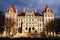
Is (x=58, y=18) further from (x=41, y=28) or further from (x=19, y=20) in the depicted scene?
(x=19, y=20)

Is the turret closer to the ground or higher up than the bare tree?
higher up

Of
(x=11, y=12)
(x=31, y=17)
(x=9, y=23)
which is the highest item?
(x=11, y=12)

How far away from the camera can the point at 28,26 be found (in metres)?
96.5

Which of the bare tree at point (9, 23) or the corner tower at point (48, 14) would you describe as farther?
the corner tower at point (48, 14)

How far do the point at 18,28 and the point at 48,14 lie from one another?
15.8 meters

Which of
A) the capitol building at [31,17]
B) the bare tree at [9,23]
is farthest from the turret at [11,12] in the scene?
→ the bare tree at [9,23]

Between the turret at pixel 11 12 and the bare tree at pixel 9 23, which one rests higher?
the turret at pixel 11 12

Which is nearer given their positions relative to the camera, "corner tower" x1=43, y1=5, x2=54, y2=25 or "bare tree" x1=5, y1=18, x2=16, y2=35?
"bare tree" x1=5, y1=18, x2=16, y2=35

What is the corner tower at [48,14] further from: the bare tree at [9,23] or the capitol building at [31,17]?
the bare tree at [9,23]

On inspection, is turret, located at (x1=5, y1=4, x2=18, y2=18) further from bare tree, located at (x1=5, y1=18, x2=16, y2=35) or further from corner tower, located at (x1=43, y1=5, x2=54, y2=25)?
corner tower, located at (x1=43, y1=5, x2=54, y2=25)

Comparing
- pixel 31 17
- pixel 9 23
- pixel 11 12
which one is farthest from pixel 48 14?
pixel 9 23

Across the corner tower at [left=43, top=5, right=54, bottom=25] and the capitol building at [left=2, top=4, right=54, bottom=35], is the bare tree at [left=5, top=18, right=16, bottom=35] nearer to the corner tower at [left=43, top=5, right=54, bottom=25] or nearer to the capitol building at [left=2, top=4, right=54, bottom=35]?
the capitol building at [left=2, top=4, right=54, bottom=35]

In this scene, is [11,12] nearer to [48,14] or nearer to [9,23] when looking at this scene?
[9,23]

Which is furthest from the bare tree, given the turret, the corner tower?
the corner tower
